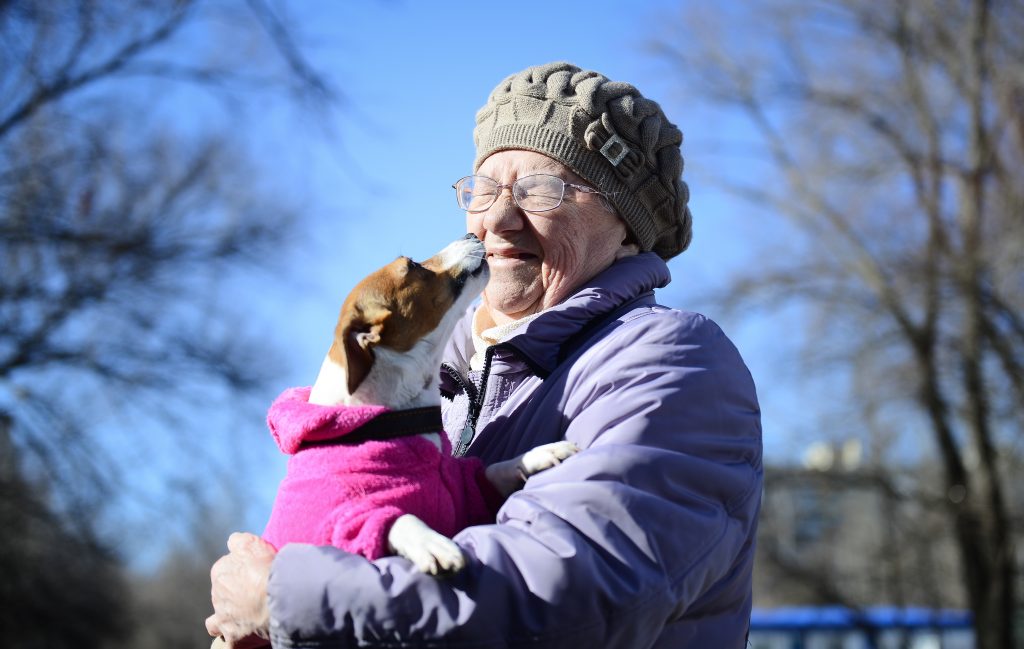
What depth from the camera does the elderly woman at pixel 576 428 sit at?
234cm

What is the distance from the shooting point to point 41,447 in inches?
513

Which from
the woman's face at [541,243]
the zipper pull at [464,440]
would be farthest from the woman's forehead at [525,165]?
the zipper pull at [464,440]

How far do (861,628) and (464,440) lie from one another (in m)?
15.0

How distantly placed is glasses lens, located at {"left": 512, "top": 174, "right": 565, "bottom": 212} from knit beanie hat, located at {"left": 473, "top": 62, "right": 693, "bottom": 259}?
0.07 m

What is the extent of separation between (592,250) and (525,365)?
1.69ft

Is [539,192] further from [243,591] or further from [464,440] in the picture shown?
[243,591]

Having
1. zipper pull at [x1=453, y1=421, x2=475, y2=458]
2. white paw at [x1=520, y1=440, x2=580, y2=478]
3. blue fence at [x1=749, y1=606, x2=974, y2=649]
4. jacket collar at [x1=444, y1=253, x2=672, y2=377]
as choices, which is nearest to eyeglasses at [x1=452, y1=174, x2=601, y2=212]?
jacket collar at [x1=444, y1=253, x2=672, y2=377]

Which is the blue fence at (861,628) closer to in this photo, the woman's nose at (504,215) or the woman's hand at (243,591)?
the woman's nose at (504,215)

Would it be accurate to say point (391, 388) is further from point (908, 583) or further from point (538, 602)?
point (908, 583)

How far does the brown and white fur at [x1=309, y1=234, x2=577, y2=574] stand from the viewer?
2.89 metres

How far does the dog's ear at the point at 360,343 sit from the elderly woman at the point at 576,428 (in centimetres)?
33

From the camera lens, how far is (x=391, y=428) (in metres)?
2.80

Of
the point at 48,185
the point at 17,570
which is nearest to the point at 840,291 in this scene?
the point at 48,185

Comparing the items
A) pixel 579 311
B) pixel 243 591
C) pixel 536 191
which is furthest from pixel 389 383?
pixel 536 191
